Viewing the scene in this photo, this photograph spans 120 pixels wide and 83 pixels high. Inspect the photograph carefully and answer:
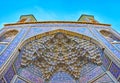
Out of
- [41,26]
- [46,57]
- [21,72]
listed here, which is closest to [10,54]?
[21,72]

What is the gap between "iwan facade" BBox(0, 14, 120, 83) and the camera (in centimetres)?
504

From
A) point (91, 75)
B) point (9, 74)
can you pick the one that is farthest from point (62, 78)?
point (9, 74)

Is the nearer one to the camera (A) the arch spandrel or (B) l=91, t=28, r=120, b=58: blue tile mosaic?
(B) l=91, t=28, r=120, b=58: blue tile mosaic

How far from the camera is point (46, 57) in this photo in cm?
602

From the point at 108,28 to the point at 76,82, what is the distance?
236cm

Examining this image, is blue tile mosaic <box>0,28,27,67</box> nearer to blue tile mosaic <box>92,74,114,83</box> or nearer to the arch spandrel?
the arch spandrel

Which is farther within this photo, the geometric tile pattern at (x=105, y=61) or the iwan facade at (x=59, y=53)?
the geometric tile pattern at (x=105, y=61)

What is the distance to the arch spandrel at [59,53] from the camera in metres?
5.71

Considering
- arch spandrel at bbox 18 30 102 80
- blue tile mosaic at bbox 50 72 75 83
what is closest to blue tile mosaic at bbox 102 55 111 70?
arch spandrel at bbox 18 30 102 80

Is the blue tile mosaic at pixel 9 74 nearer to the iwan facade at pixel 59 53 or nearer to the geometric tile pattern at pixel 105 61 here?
the iwan facade at pixel 59 53

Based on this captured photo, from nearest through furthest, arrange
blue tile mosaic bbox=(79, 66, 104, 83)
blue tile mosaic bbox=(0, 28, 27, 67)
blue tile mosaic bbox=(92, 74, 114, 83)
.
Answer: blue tile mosaic bbox=(0, 28, 27, 67) < blue tile mosaic bbox=(92, 74, 114, 83) < blue tile mosaic bbox=(79, 66, 104, 83)

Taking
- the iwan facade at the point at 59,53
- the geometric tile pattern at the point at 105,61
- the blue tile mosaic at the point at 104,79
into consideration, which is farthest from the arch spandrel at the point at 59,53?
the blue tile mosaic at the point at 104,79

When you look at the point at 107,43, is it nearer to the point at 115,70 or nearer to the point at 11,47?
the point at 115,70

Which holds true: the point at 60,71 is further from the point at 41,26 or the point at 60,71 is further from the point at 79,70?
the point at 41,26
